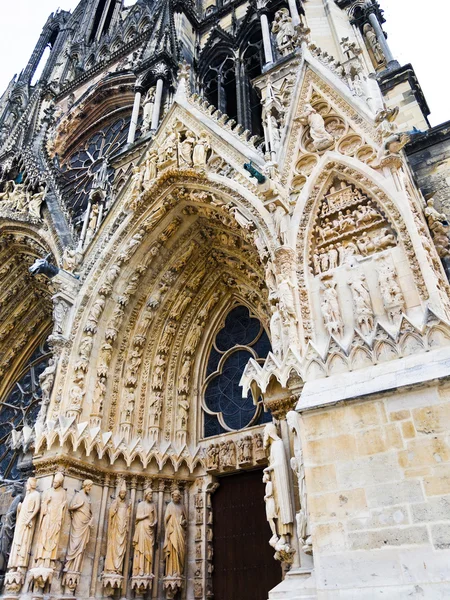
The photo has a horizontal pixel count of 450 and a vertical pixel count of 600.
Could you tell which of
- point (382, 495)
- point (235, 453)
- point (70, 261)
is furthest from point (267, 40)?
point (382, 495)

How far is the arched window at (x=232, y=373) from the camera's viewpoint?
8.30 metres

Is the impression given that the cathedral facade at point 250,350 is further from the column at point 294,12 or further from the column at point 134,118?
the column at point 134,118

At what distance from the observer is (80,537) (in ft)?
22.1

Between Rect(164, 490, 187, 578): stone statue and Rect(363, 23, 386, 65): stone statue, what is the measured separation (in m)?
9.73

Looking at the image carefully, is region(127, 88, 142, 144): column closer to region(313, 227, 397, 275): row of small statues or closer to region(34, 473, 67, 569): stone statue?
region(313, 227, 397, 275): row of small statues

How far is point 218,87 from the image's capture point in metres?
13.0

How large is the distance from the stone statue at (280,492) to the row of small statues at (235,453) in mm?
1976

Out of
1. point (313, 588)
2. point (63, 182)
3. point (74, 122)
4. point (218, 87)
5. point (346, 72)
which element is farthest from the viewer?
point (74, 122)

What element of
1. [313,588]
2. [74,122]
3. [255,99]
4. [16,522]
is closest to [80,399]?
[16,522]

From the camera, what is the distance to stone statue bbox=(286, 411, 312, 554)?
15.1 ft

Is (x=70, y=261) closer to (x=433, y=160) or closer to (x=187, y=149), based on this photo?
(x=187, y=149)

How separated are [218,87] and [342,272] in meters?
8.99

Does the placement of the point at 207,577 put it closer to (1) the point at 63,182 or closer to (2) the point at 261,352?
(2) the point at 261,352

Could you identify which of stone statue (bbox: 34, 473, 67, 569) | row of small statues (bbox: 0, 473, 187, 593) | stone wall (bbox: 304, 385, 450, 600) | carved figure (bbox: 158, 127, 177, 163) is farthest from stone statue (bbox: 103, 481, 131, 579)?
carved figure (bbox: 158, 127, 177, 163)
